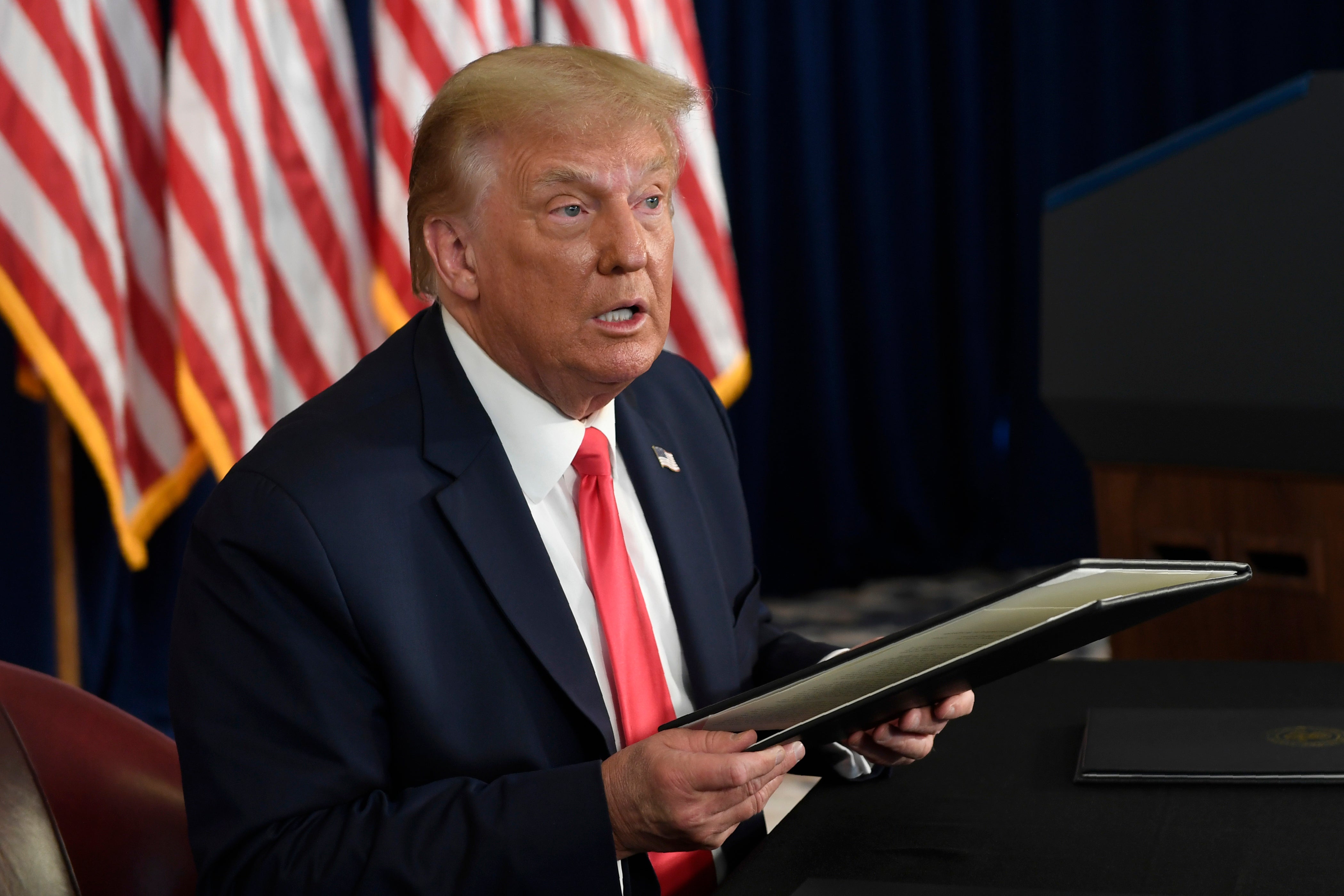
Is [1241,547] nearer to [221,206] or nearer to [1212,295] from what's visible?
[1212,295]

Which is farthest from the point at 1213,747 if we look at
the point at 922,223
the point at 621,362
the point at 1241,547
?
the point at 922,223

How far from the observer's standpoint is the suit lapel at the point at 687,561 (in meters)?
1.29

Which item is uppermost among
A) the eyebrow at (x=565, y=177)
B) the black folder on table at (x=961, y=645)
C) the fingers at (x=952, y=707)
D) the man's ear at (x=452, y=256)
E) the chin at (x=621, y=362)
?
the eyebrow at (x=565, y=177)

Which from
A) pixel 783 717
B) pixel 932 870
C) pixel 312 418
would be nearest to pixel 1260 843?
pixel 932 870

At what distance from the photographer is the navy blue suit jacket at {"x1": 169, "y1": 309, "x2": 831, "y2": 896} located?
0.98 metres

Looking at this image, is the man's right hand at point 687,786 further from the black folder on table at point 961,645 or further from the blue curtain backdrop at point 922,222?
the blue curtain backdrop at point 922,222

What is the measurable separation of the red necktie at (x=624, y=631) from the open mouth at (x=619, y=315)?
0.11 metres

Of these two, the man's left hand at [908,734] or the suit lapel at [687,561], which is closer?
the man's left hand at [908,734]

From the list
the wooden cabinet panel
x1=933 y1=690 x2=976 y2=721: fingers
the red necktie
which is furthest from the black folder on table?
the wooden cabinet panel

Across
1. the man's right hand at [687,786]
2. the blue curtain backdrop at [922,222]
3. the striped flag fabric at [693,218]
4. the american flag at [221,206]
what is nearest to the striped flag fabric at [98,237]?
the american flag at [221,206]

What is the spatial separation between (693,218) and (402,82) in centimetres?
83

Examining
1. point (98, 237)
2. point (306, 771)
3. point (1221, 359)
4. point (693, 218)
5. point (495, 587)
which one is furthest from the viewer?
point (693, 218)

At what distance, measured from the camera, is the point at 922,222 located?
207 inches

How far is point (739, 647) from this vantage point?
4.60ft
